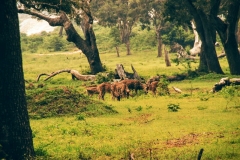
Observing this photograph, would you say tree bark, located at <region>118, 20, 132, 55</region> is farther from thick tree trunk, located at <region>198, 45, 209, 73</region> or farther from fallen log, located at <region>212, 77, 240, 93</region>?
fallen log, located at <region>212, 77, 240, 93</region>

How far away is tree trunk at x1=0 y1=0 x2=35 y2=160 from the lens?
10.2 m

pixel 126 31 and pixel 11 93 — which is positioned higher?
pixel 126 31

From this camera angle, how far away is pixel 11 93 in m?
10.3

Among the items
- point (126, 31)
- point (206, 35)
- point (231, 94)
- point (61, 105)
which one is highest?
point (126, 31)

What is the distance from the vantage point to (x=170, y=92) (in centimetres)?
2377

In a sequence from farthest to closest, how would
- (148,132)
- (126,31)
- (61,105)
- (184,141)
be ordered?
(126,31), (61,105), (148,132), (184,141)

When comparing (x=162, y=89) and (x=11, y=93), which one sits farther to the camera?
(x=162, y=89)

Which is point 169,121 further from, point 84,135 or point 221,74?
point 221,74

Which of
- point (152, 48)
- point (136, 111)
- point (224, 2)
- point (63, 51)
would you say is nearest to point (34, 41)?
point (63, 51)

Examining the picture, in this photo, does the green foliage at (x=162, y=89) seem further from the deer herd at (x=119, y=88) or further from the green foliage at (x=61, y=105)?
the green foliage at (x=61, y=105)

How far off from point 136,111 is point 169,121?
2832mm

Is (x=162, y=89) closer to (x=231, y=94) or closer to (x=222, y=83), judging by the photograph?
(x=222, y=83)

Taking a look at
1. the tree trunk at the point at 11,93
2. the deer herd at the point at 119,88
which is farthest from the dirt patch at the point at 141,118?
the tree trunk at the point at 11,93

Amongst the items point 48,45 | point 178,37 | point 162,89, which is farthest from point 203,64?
point 48,45
